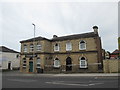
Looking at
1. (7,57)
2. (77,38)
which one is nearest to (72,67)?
(77,38)

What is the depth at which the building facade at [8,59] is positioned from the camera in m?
39.7

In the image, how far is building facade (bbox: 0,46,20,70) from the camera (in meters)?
39.7

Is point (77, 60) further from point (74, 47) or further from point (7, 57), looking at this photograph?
point (7, 57)

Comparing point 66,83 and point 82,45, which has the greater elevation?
point 82,45

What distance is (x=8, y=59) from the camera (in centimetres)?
4128

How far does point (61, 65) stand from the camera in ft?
90.8

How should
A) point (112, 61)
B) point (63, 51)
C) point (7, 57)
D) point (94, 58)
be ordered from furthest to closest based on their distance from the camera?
point (7, 57), point (63, 51), point (94, 58), point (112, 61)

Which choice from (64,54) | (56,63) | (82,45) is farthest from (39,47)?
(82,45)

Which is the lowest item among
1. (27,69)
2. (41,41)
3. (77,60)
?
(27,69)

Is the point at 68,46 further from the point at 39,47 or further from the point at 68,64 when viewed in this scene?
the point at 39,47

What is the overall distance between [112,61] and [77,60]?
7142 mm

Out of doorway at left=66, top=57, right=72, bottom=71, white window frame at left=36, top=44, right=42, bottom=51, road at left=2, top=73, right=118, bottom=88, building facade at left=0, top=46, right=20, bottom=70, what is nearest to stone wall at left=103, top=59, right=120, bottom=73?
road at left=2, top=73, right=118, bottom=88

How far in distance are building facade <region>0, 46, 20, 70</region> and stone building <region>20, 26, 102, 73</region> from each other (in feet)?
38.3

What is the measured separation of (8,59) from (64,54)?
21883 mm
